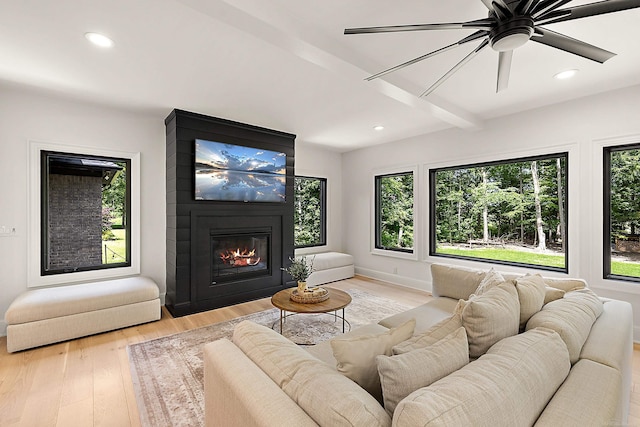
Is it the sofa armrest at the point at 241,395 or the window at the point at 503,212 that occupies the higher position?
the window at the point at 503,212

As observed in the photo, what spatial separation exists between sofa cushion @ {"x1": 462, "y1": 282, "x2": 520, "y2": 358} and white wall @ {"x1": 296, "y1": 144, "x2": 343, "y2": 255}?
433cm

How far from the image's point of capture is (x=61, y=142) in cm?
325

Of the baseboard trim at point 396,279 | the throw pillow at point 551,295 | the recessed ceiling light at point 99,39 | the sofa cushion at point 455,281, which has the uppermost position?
the recessed ceiling light at point 99,39

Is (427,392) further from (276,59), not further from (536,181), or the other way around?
(536,181)

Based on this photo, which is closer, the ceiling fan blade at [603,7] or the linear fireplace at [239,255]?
the ceiling fan blade at [603,7]

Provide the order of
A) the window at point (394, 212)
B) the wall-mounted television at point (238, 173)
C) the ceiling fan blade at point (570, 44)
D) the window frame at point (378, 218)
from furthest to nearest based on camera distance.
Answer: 1. the window at point (394, 212)
2. the window frame at point (378, 218)
3. the wall-mounted television at point (238, 173)
4. the ceiling fan blade at point (570, 44)

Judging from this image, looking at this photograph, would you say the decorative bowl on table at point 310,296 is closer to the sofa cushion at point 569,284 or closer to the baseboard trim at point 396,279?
the sofa cushion at point 569,284

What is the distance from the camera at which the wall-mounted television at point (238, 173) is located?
3670mm

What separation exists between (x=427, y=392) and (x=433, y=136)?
443 centimetres

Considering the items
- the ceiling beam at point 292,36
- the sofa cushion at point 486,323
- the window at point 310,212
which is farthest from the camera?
the window at point 310,212

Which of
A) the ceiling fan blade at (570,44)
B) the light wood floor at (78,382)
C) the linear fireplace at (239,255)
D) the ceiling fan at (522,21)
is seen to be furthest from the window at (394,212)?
the ceiling fan at (522,21)

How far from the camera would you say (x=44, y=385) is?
216cm

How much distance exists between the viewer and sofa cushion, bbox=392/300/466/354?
1150 mm

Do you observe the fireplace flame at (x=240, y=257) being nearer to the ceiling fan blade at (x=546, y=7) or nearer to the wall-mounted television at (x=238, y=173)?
the wall-mounted television at (x=238, y=173)
